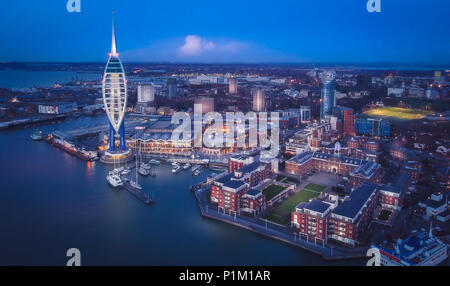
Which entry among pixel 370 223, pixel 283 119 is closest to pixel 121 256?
pixel 370 223

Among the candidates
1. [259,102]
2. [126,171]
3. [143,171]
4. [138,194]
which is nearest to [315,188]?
[138,194]

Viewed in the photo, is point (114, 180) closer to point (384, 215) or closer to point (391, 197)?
point (384, 215)

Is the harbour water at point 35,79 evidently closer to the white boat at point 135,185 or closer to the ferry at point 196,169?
the ferry at point 196,169

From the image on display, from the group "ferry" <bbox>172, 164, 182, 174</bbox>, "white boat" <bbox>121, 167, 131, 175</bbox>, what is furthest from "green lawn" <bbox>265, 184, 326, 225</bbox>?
"white boat" <bbox>121, 167, 131, 175</bbox>

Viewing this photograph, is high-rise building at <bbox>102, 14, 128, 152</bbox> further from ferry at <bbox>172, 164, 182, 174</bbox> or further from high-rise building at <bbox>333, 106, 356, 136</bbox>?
high-rise building at <bbox>333, 106, 356, 136</bbox>

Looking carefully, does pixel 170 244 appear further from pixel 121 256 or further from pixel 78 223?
pixel 78 223
